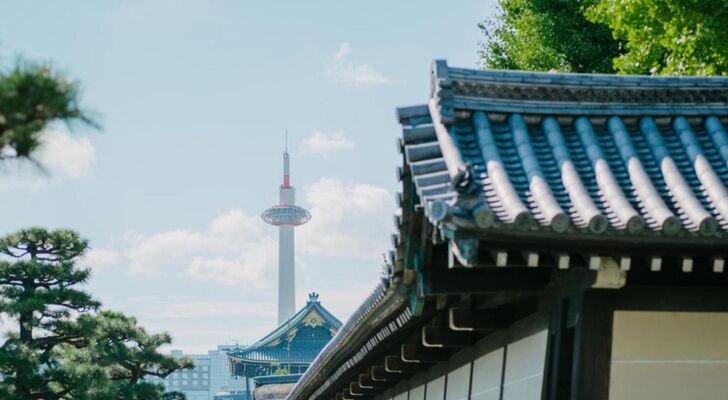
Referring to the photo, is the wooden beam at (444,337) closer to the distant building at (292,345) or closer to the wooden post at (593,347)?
the wooden post at (593,347)

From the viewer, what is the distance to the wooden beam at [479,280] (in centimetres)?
798

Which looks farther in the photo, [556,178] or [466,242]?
[556,178]

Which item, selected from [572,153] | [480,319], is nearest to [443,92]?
[572,153]

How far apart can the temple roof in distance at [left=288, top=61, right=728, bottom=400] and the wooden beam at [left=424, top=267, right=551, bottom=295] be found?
0.01 metres

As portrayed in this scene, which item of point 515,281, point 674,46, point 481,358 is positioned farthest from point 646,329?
point 674,46

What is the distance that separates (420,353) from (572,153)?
4.76 m

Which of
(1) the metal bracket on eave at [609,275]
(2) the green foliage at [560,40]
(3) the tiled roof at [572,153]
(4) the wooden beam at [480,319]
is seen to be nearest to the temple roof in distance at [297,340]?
(2) the green foliage at [560,40]

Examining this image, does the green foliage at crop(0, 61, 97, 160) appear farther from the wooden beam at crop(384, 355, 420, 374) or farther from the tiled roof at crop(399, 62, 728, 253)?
the wooden beam at crop(384, 355, 420, 374)

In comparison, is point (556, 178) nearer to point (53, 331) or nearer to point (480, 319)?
point (480, 319)

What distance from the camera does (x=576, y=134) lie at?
27.7ft

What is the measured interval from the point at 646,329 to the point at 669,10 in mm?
10469

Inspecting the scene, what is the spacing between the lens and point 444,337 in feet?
35.8

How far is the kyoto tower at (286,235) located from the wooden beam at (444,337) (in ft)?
336

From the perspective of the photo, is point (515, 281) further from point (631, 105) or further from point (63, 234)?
point (63, 234)
